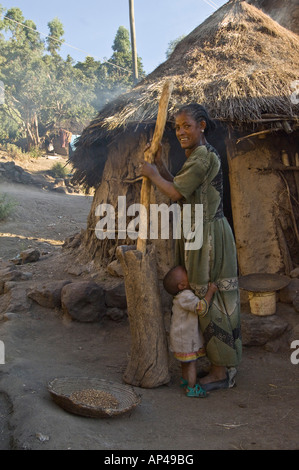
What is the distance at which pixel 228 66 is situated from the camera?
4.84 meters

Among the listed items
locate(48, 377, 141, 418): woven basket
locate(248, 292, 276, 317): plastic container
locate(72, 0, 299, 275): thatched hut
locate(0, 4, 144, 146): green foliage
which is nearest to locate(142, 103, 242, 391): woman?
locate(48, 377, 141, 418): woven basket

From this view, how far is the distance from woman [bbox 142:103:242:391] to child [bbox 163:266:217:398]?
1.7 inches

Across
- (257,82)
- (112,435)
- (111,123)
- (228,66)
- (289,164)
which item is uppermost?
(228,66)

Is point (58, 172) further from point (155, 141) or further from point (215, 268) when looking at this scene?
point (215, 268)

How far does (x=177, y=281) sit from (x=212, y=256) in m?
0.28

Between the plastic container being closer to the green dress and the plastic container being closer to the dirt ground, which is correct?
the dirt ground

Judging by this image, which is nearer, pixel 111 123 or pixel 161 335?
pixel 161 335

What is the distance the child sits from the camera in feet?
9.08

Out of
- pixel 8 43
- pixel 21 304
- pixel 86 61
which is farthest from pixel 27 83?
pixel 21 304

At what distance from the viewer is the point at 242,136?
4.38 m

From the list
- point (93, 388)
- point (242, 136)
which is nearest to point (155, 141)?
point (93, 388)

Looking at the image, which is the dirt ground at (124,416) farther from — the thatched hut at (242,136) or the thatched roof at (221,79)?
the thatched roof at (221,79)
